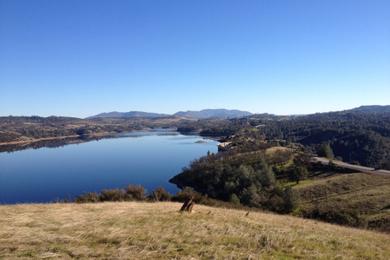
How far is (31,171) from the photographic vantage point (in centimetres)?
13400

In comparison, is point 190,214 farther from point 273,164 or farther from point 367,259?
point 273,164

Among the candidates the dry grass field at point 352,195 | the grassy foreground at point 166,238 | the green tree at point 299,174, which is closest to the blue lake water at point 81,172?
the green tree at point 299,174

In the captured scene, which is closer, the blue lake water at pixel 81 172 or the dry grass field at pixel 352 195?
the dry grass field at pixel 352 195

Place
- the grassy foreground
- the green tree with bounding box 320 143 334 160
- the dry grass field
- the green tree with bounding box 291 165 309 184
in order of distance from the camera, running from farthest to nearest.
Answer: the green tree with bounding box 320 143 334 160 < the green tree with bounding box 291 165 309 184 < the dry grass field < the grassy foreground

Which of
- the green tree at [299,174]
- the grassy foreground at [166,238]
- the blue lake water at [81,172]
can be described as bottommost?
the blue lake water at [81,172]

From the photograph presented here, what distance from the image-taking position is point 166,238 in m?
12.0

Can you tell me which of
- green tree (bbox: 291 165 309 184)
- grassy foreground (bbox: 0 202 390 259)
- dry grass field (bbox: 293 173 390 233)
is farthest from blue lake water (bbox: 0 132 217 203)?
grassy foreground (bbox: 0 202 390 259)

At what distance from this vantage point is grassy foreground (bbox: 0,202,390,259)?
1043 centimetres

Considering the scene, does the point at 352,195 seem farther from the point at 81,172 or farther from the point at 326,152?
the point at 81,172

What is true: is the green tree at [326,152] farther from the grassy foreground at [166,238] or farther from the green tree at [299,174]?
the grassy foreground at [166,238]

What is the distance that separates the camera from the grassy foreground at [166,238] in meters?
10.4

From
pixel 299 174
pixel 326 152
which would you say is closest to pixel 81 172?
pixel 299 174

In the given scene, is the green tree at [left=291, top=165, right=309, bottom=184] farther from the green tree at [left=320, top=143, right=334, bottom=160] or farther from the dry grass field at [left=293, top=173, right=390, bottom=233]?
the green tree at [left=320, top=143, right=334, bottom=160]

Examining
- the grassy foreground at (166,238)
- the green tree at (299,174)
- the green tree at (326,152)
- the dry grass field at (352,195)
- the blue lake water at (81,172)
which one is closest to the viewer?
the grassy foreground at (166,238)
